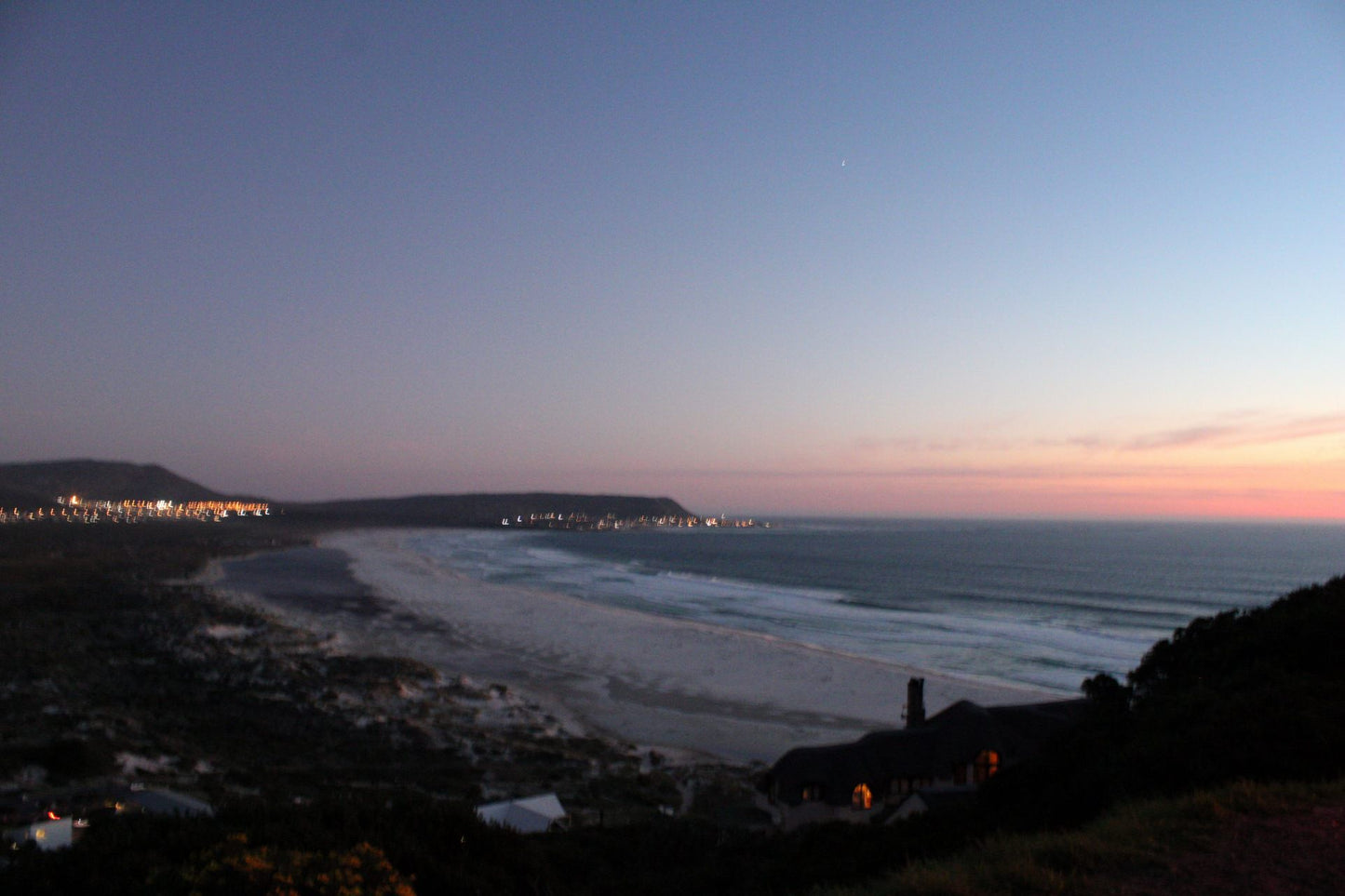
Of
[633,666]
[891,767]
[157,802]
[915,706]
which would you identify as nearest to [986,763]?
[891,767]

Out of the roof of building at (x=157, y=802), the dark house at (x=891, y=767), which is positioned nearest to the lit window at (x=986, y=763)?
the dark house at (x=891, y=767)

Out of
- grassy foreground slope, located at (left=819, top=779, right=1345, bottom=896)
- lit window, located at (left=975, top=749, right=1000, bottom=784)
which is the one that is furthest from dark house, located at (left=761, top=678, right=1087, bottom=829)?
grassy foreground slope, located at (left=819, top=779, right=1345, bottom=896)

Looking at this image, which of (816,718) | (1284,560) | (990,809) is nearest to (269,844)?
(990,809)

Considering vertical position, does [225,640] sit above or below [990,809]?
below

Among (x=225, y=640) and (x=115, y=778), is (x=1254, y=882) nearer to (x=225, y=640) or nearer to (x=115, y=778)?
(x=115, y=778)

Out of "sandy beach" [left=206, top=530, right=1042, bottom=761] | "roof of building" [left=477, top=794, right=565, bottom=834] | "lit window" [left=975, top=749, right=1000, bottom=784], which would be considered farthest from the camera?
"sandy beach" [left=206, top=530, right=1042, bottom=761]

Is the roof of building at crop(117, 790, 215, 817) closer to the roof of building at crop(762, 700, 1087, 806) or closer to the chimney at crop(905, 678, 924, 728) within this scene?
the roof of building at crop(762, 700, 1087, 806)
